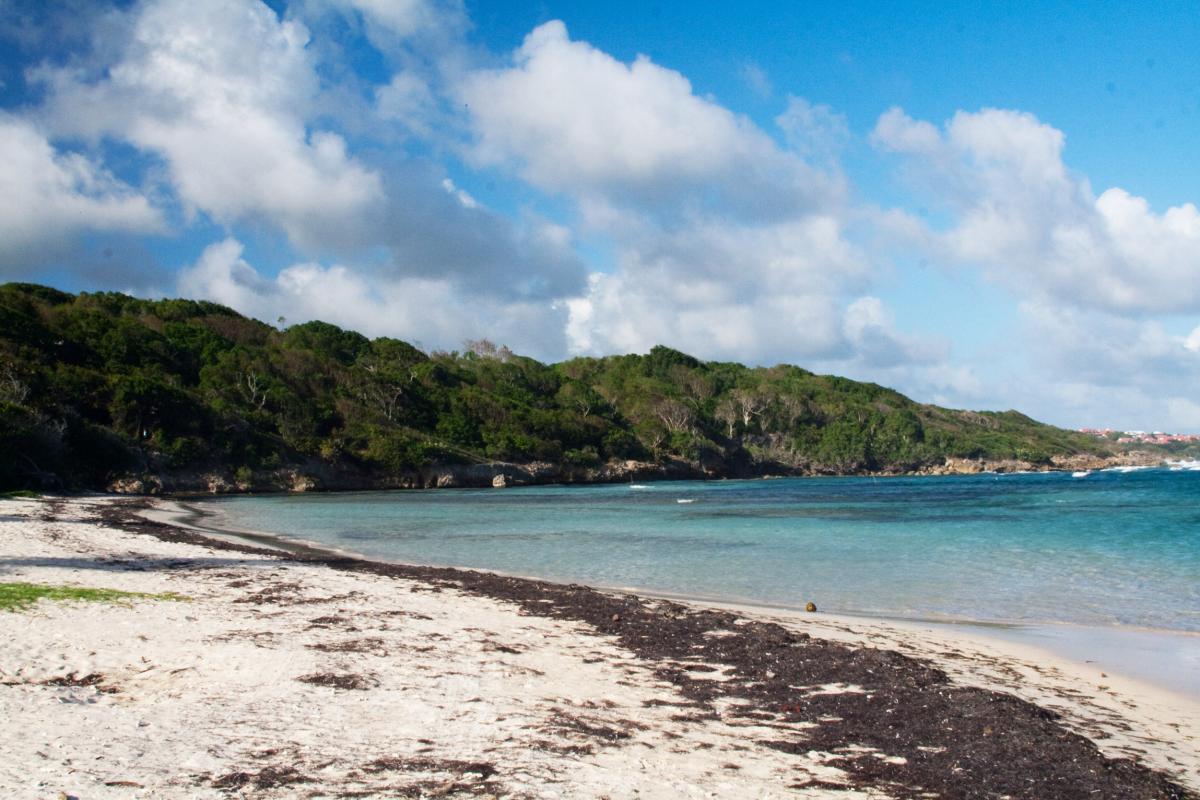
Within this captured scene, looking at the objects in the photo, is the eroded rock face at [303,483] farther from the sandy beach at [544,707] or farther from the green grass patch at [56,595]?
the green grass patch at [56,595]

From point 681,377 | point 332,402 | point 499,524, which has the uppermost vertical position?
point 681,377

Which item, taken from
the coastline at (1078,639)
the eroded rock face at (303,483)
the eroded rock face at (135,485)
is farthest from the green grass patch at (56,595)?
the eroded rock face at (303,483)

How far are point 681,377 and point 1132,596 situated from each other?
129594 millimetres

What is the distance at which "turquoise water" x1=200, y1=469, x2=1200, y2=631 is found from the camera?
563 inches

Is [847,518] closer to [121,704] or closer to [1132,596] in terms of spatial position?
[1132,596]

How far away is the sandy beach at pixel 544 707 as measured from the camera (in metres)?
5.02

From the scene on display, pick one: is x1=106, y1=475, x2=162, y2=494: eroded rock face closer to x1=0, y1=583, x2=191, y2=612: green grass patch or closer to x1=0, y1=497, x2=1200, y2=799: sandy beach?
x1=0, y1=497, x2=1200, y2=799: sandy beach

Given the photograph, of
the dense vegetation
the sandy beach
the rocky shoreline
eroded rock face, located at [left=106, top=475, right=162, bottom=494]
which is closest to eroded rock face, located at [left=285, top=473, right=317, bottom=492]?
the rocky shoreline

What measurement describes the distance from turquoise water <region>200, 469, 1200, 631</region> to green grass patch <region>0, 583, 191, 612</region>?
806 centimetres

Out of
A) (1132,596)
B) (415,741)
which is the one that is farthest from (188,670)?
(1132,596)

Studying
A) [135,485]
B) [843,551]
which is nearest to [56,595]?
[843,551]

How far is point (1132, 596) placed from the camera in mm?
14477

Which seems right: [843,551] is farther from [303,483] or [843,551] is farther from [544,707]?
[303,483]

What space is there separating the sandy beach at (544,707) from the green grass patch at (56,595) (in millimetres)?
370
